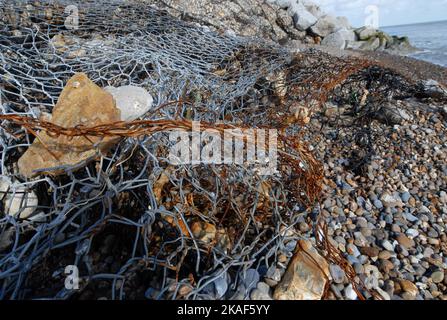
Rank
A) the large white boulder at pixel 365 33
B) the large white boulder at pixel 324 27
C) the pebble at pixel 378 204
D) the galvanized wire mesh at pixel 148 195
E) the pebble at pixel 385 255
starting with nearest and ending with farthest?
the galvanized wire mesh at pixel 148 195
the pebble at pixel 385 255
the pebble at pixel 378 204
the large white boulder at pixel 324 27
the large white boulder at pixel 365 33

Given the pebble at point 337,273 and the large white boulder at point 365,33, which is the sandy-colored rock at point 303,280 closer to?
the pebble at point 337,273

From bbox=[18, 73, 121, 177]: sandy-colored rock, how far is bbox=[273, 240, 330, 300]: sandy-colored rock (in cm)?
104

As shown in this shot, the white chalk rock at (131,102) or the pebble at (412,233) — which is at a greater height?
the white chalk rock at (131,102)

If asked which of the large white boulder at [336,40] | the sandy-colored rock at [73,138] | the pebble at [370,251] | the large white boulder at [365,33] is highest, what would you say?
the large white boulder at [365,33]

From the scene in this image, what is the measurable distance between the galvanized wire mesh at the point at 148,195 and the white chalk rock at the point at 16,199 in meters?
0.01

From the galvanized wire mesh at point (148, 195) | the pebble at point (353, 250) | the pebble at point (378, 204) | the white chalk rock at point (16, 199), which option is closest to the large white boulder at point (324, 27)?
the galvanized wire mesh at point (148, 195)

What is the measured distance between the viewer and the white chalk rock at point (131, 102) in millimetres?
1625

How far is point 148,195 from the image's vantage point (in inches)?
51.1

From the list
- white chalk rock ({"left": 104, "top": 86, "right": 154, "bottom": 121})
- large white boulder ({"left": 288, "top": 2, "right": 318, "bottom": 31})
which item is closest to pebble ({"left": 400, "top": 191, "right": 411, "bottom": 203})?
white chalk rock ({"left": 104, "top": 86, "right": 154, "bottom": 121})

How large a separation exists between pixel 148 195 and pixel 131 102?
0.66 metres

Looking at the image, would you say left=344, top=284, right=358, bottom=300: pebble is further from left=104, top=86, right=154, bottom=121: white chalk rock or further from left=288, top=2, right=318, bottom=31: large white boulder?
left=288, top=2, right=318, bottom=31: large white boulder

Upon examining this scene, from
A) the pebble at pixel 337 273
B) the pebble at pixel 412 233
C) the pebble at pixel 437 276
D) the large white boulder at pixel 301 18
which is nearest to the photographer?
the pebble at pixel 337 273

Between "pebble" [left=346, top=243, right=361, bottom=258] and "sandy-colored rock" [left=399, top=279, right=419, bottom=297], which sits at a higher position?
"pebble" [left=346, top=243, right=361, bottom=258]

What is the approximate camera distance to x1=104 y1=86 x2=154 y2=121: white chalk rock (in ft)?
5.33
